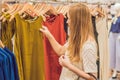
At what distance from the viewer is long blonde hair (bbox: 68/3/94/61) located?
2.72m

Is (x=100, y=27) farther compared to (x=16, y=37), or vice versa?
(x=100, y=27)

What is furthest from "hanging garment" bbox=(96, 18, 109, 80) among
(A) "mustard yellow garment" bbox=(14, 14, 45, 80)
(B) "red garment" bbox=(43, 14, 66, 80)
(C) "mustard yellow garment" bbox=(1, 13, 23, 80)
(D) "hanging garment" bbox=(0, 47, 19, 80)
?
(D) "hanging garment" bbox=(0, 47, 19, 80)

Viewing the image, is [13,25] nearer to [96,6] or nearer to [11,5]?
[11,5]

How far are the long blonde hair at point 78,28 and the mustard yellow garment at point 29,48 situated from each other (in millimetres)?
303

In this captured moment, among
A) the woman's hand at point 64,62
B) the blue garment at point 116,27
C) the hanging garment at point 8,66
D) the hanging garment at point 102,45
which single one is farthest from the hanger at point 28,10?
the blue garment at point 116,27

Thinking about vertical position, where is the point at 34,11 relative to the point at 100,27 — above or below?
above

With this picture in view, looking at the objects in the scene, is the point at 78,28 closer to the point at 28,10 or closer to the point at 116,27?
the point at 28,10

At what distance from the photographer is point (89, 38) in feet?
8.87

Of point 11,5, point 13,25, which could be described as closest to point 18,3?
point 11,5

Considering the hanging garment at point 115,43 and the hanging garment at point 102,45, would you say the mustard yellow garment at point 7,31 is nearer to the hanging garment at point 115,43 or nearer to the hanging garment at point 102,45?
the hanging garment at point 102,45

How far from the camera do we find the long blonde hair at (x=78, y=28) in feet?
8.92

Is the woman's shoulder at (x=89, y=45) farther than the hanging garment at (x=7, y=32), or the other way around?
the woman's shoulder at (x=89, y=45)

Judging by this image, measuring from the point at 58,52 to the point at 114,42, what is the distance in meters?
2.17

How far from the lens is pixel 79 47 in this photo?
8.93 ft
